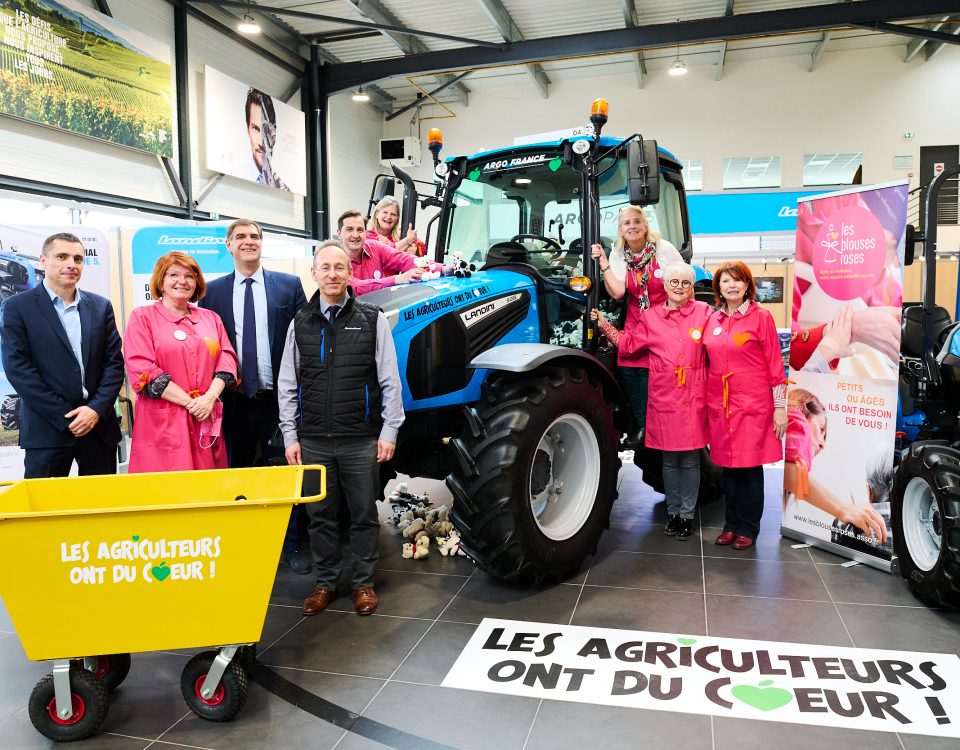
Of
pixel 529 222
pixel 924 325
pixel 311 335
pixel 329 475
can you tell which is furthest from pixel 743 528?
pixel 311 335

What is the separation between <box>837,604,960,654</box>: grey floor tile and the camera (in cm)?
298

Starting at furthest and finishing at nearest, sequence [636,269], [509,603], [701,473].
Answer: [701,473] → [636,269] → [509,603]

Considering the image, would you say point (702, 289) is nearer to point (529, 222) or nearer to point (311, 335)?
point (529, 222)

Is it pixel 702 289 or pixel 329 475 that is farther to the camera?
pixel 702 289

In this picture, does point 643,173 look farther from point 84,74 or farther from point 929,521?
point 84,74

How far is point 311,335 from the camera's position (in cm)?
325

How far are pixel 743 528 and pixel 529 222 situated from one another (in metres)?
2.09

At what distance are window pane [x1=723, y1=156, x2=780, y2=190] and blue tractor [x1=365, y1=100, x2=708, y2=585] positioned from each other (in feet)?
34.6

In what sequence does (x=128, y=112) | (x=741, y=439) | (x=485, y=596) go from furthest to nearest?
(x=128, y=112) < (x=741, y=439) < (x=485, y=596)

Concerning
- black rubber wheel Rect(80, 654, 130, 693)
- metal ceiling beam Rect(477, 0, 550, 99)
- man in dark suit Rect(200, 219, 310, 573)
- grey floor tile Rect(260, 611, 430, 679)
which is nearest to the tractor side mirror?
man in dark suit Rect(200, 219, 310, 573)

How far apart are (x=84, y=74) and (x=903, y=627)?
8822 mm

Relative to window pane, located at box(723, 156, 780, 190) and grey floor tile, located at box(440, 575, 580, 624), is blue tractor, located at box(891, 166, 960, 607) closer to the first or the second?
grey floor tile, located at box(440, 575, 580, 624)

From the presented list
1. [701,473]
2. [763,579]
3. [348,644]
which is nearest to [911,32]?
[701,473]

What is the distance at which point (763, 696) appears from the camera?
2596 mm
